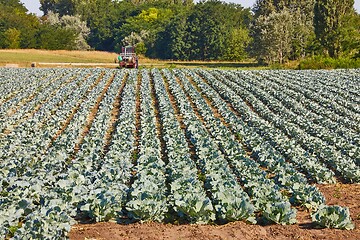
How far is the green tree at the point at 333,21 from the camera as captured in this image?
154 ft

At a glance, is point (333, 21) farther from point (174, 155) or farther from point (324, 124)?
point (174, 155)

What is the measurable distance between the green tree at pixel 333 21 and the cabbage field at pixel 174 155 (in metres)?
21.0

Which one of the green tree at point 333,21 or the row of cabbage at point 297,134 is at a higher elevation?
the green tree at point 333,21

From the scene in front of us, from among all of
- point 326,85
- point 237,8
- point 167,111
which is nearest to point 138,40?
point 237,8

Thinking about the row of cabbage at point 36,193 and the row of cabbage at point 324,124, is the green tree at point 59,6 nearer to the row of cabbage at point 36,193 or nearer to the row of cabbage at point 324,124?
the row of cabbage at point 324,124

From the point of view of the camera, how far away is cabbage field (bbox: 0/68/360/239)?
7.70m

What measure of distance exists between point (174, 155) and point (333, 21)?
39920 millimetres

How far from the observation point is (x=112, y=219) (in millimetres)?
7820

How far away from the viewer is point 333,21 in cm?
4716

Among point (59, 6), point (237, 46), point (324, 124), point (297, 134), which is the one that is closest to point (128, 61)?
point (324, 124)

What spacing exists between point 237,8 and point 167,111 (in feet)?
268

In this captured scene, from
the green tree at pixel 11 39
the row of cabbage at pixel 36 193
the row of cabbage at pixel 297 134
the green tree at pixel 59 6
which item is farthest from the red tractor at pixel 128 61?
the green tree at pixel 59 6

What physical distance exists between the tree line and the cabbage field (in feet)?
73.4

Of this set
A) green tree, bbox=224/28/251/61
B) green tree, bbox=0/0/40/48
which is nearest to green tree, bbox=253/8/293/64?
green tree, bbox=224/28/251/61
